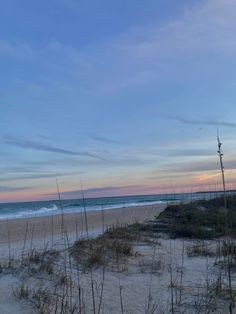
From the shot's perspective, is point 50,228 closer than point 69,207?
Yes

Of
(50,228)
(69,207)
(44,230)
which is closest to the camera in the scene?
(44,230)

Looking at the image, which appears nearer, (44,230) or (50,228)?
(44,230)

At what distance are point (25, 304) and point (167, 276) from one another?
2.30 m

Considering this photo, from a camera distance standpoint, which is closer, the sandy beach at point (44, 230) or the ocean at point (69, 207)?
the sandy beach at point (44, 230)

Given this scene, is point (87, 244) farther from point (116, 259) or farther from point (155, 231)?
point (155, 231)

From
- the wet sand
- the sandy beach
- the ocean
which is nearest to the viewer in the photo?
the sandy beach

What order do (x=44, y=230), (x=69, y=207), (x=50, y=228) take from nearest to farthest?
(x=44, y=230)
(x=50, y=228)
(x=69, y=207)

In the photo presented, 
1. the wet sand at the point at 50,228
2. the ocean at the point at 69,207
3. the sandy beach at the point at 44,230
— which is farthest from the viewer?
the ocean at the point at 69,207

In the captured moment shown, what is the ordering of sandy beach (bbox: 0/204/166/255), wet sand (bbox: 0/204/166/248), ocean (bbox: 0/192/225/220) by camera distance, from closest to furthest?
sandy beach (bbox: 0/204/166/255) → wet sand (bbox: 0/204/166/248) → ocean (bbox: 0/192/225/220)

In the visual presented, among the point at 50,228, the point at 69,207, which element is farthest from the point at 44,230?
the point at 69,207

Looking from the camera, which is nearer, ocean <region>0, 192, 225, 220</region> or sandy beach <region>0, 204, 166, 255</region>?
sandy beach <region>0, 204, 166, 255</region>

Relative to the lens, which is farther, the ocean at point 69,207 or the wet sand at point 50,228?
the ocean at point 69,207

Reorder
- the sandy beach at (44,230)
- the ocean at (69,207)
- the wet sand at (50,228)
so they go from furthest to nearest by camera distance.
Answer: the ocean at (69,207), the wet sand at (50,228), the sandy beach at (44,230)

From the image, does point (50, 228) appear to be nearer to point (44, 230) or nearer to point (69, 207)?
point (44, 230)
